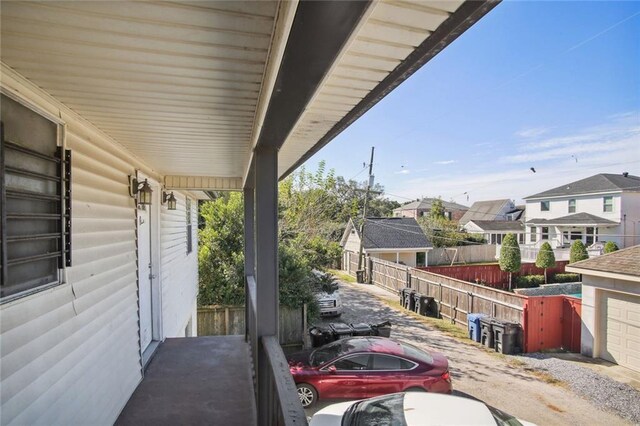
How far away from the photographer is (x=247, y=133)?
3080 millimetres

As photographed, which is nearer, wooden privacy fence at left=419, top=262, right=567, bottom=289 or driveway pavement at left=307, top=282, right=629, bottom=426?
driveway pavement at left=307, top=282, right=629, bottom=426

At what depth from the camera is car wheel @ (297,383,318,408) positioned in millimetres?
5914

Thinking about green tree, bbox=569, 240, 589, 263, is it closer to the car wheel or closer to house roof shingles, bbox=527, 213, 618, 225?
house roof shingles, bbox=527, 213, 618, 225

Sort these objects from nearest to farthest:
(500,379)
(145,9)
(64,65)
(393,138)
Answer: (145,9) → (64,65) → (500,379) → (393,138)

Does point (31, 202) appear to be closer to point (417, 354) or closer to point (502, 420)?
point (502, 420)

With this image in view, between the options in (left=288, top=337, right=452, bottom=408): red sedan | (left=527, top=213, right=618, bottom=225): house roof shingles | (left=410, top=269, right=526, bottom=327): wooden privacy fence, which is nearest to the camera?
(left=288, top=337, right=452, bottom=408): red sedan

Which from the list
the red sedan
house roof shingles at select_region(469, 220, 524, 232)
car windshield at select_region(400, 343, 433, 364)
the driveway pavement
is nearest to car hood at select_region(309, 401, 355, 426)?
the red sedan

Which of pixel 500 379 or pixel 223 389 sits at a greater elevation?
pixel 223 389

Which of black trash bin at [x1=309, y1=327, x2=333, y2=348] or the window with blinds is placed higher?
the window with blinds

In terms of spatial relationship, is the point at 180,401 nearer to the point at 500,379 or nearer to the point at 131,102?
the point at 131,102

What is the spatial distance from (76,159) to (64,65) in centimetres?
118

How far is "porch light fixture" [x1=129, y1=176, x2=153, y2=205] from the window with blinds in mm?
1775

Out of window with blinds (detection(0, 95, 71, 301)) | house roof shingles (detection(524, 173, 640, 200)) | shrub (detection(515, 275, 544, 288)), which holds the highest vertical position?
house roof shingles (detection(524, 173, 640, 200))

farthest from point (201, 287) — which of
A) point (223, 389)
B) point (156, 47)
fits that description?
point (156, 47)
